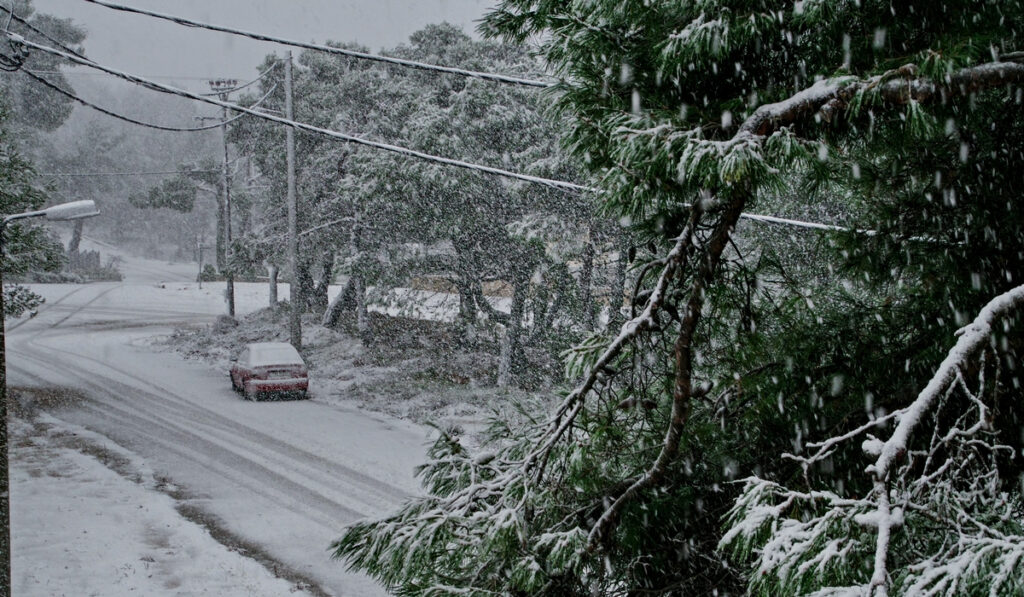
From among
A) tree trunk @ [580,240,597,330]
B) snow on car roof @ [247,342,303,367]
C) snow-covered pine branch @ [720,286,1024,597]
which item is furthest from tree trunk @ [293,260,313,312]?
snow-covered pine branch @ [720,286,1024,597]

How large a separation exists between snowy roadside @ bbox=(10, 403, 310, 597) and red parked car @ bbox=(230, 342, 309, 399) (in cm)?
483

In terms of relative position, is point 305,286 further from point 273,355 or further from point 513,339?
point 513,339

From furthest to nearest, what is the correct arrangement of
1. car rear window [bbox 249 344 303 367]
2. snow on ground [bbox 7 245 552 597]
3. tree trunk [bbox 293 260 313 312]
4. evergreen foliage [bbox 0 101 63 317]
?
tree trunk [bbox 293 260 313 312] → car rear window [bbox 249 344 303 367] → evergreen foliage [bbox 0 101 63 317] → snow on ground [bbox 7 245 552 597]

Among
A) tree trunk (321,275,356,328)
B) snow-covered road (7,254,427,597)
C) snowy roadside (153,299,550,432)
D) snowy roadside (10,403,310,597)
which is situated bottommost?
snowy roadside (10,403,310,597)

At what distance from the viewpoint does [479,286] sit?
61.1 feet

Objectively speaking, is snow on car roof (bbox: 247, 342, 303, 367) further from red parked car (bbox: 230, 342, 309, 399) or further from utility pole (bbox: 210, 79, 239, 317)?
Answer: utility pole (bbox: 210, 79, 239, 317)

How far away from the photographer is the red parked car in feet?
60.1

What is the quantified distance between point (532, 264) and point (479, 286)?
77.1 inches

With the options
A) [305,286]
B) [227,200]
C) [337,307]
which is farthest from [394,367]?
[227,200]

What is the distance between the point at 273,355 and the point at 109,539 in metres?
9.55

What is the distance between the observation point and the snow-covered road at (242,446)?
991 cm

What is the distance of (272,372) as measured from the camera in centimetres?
1847

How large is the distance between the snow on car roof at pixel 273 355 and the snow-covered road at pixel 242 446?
3.51 feet

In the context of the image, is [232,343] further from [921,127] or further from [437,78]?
[921,127]
